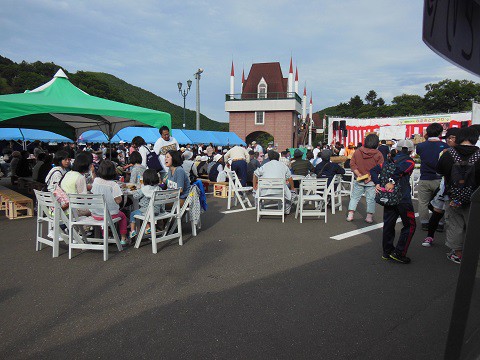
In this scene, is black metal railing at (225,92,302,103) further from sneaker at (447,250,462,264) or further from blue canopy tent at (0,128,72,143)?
sneaker at (447,250,462,264)

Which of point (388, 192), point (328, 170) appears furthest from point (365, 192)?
point (388, 192)

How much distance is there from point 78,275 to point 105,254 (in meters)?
0.53

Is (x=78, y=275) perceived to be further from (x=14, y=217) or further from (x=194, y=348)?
(x=14, y=217)

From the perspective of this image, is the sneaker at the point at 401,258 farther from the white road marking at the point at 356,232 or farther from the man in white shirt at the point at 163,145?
the man in white shirt at the point at 163,145

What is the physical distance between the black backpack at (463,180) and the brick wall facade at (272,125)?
40179 mm

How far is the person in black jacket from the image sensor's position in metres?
4.08

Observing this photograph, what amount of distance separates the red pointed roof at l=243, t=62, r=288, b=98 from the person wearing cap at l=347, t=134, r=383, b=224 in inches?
1668

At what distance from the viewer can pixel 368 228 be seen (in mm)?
6512

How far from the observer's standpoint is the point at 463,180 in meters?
3.99

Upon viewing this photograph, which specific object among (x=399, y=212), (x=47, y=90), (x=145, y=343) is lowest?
(x=145, y=343)

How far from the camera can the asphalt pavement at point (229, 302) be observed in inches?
102

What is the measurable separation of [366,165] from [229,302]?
450 centimetres

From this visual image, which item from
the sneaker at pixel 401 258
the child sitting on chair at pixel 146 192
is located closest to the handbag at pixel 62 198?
the child sitting on chair at pixel 146 192

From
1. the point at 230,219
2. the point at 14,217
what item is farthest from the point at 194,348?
the point at 14,217
